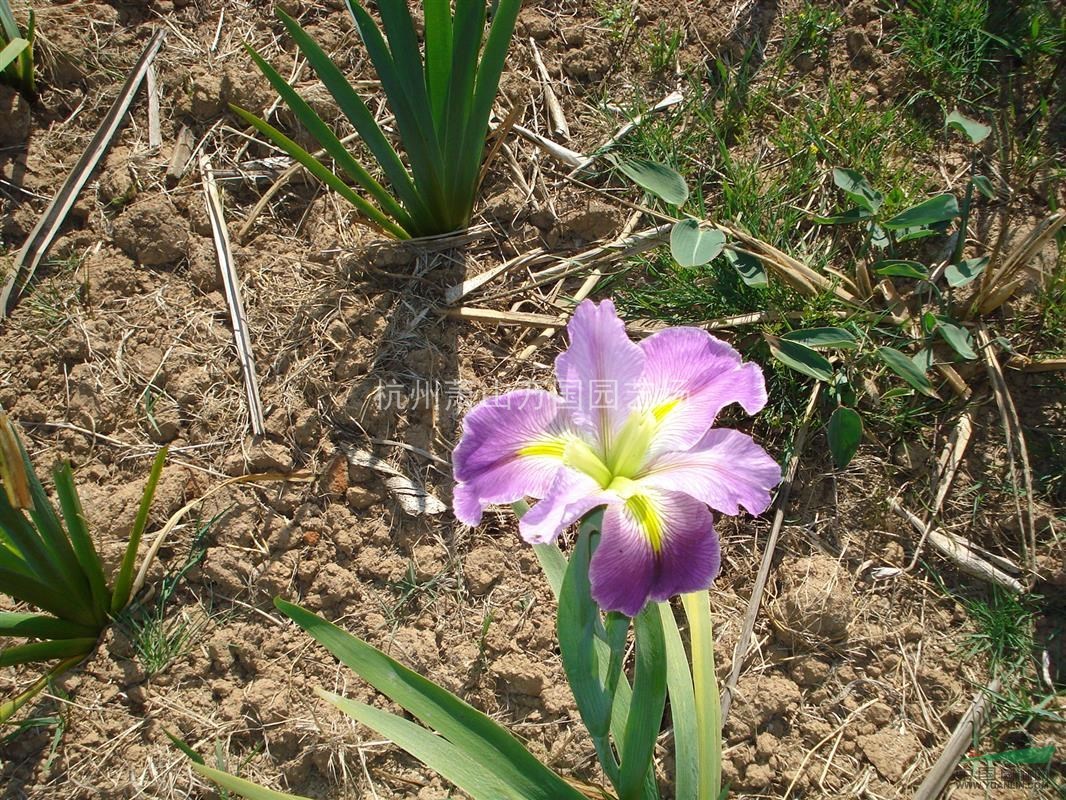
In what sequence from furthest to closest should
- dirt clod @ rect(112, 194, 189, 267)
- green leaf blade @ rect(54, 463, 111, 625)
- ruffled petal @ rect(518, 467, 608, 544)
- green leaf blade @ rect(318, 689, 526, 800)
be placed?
dirt clod @ rect(112, 194, 189, 267), green leaf blade @ rect(54, 463, 111, 625), green leaf blade @ rect(318, 689, 526, 800), ruffled petal @ rect(518, 467, 608, 544)

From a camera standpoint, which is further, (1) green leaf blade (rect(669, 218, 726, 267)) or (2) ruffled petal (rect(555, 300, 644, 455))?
(1) green leaf blade (rect(669, 218, 726, 267))

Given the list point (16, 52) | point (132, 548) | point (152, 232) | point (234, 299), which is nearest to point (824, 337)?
point (234, 299)

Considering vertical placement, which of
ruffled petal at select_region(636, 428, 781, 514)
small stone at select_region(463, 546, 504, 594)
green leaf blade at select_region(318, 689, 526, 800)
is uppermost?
ruffled petal at select_region(636, 428, 781, 514)

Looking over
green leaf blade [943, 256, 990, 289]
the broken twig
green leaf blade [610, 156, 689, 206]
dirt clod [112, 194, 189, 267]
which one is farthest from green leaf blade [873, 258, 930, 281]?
dirt clod [112, 194, 189, 267]

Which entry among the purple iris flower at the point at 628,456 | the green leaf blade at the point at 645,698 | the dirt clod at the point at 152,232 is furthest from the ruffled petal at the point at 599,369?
the dirt clod at the point at 152,232

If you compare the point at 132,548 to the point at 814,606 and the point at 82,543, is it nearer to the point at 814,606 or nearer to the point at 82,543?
the point at 82,543

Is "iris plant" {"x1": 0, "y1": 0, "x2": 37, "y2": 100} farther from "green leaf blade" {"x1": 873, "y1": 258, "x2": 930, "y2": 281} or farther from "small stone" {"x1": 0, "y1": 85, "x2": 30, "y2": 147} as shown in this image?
"green leaf blade" {"x1": 873, "y1": 258, "x2": 930, "y2": 281}

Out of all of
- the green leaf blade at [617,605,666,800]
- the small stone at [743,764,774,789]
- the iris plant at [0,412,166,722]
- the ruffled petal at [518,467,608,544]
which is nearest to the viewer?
the ruffled petal at [518,467,608,544]

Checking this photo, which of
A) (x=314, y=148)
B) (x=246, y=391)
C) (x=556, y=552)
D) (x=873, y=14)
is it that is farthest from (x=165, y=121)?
(x=873, y=14)
